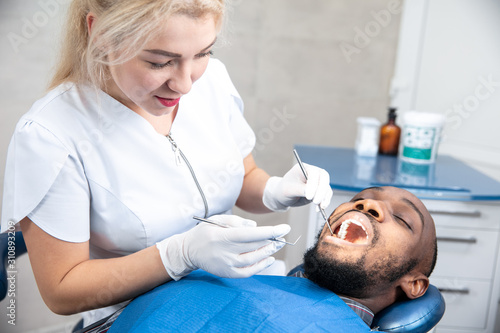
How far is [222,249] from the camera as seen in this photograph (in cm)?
102

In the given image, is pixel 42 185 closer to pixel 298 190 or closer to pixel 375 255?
pixel 298 190

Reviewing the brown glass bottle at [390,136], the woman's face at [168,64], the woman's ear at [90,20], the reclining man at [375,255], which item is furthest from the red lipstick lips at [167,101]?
the brown glass bottle at [390,136]

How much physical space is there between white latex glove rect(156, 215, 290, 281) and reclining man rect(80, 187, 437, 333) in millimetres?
50

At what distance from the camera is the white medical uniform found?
100cm

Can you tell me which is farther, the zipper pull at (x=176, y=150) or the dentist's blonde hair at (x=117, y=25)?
the zipper pull at (x=176, y=150)

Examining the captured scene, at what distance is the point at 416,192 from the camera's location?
1764 millimetres

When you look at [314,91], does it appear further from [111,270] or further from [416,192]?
[111,270]

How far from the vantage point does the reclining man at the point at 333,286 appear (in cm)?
97

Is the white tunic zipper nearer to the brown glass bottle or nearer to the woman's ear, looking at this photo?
the woman's ear

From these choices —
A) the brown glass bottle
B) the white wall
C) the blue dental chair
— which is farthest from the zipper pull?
the white wall

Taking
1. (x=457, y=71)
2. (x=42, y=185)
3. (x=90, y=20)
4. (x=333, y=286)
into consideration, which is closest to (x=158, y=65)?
(x=90, y=20)

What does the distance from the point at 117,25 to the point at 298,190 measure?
26.5 inches

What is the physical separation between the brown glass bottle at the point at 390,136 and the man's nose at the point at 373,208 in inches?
41.8

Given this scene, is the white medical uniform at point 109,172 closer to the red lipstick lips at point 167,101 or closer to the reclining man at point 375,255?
the red lipstick lips at point 167,101
